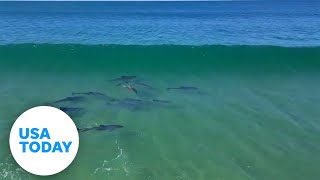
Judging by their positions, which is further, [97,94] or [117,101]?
[97,94]

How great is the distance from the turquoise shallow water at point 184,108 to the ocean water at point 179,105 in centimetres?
2

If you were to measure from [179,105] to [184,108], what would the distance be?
208 mm

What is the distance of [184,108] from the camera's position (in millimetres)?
9141

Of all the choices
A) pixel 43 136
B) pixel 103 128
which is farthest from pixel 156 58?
pixel 43 136

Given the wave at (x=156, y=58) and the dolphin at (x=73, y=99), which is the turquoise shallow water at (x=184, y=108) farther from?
the dolphin at (x=73, y=99)

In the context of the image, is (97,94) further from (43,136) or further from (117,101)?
(43,136)

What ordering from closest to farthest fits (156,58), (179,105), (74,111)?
1. (74,111)
2. (179,105)
3. (156,58)

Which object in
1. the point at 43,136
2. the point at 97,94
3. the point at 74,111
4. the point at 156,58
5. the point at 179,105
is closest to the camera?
the point at 43,136

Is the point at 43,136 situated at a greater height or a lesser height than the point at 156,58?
greater

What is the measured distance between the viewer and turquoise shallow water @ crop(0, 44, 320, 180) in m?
6.57

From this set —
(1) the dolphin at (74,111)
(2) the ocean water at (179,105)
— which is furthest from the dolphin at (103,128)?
(1) the dolphin at (74,111)

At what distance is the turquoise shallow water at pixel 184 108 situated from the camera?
21.5 ft

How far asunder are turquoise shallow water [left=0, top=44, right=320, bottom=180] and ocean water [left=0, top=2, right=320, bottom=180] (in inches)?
0.8

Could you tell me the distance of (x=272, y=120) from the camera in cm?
844
